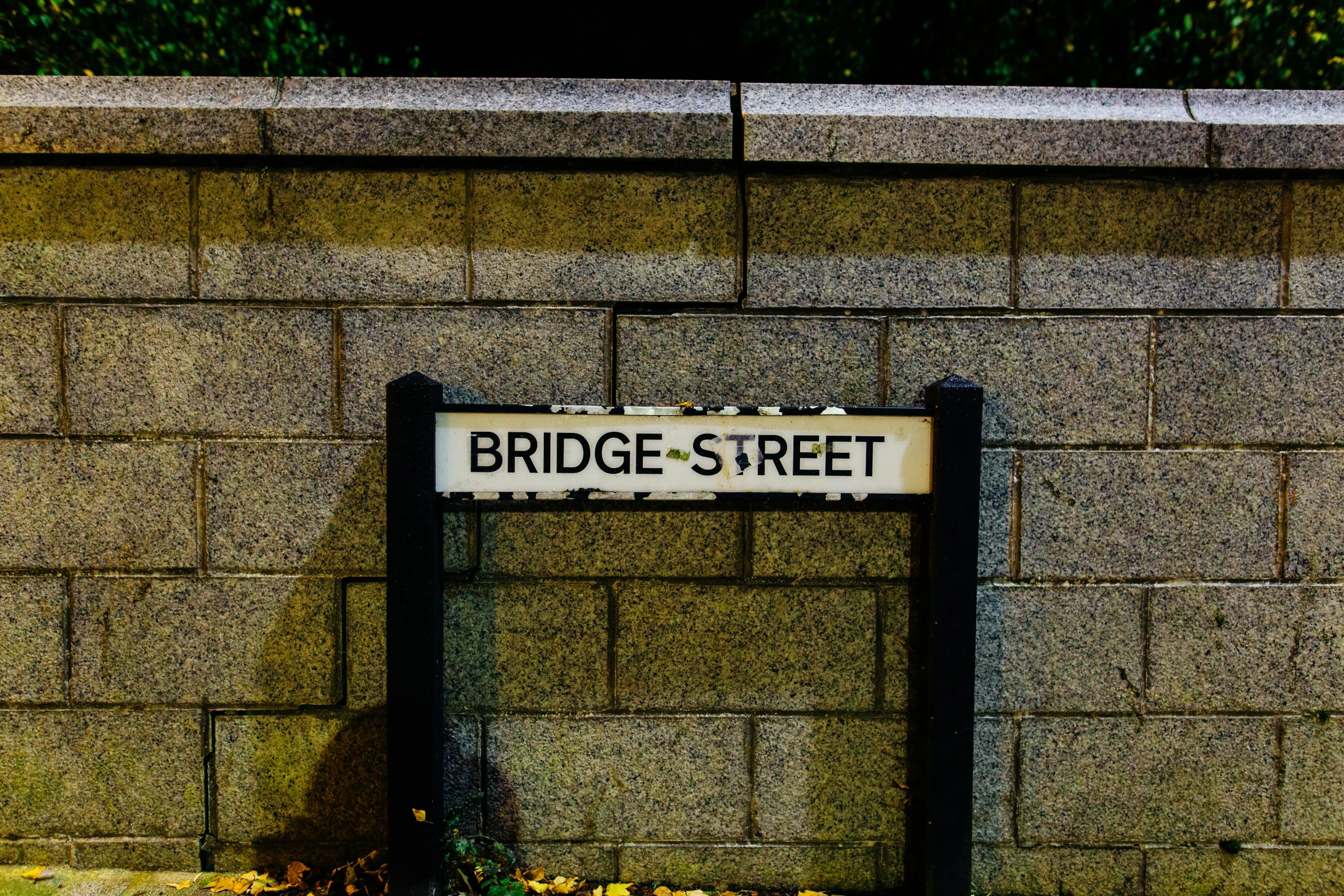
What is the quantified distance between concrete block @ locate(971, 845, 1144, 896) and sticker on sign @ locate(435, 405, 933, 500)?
1.40 m

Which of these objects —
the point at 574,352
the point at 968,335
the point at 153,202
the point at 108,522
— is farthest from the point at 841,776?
the point at 153,202

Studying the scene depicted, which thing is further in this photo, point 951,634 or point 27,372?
point 27,372

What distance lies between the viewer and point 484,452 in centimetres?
206

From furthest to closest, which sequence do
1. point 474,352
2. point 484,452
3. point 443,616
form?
1. point 474,352
2. point 443,616
3. point 484,452

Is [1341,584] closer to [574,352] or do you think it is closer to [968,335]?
[968,335]

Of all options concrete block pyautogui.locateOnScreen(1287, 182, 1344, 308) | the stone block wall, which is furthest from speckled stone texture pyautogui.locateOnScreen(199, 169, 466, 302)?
concrete block pyautogui.locateOnScreen(1287, 182, 1344, 308)

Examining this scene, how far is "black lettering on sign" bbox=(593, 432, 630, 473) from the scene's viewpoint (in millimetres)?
2082

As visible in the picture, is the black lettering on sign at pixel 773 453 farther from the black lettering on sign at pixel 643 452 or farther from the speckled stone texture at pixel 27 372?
the speckled stone texture at pixel 27 372

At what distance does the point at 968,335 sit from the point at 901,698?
1.25 meters

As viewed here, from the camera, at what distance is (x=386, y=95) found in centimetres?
236

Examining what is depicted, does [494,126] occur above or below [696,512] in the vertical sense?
above

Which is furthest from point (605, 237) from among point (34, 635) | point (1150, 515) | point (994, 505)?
point (34, 635)

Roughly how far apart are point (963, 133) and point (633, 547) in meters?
1.73

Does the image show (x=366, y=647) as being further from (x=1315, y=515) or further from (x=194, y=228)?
(x=1315, y=515)
